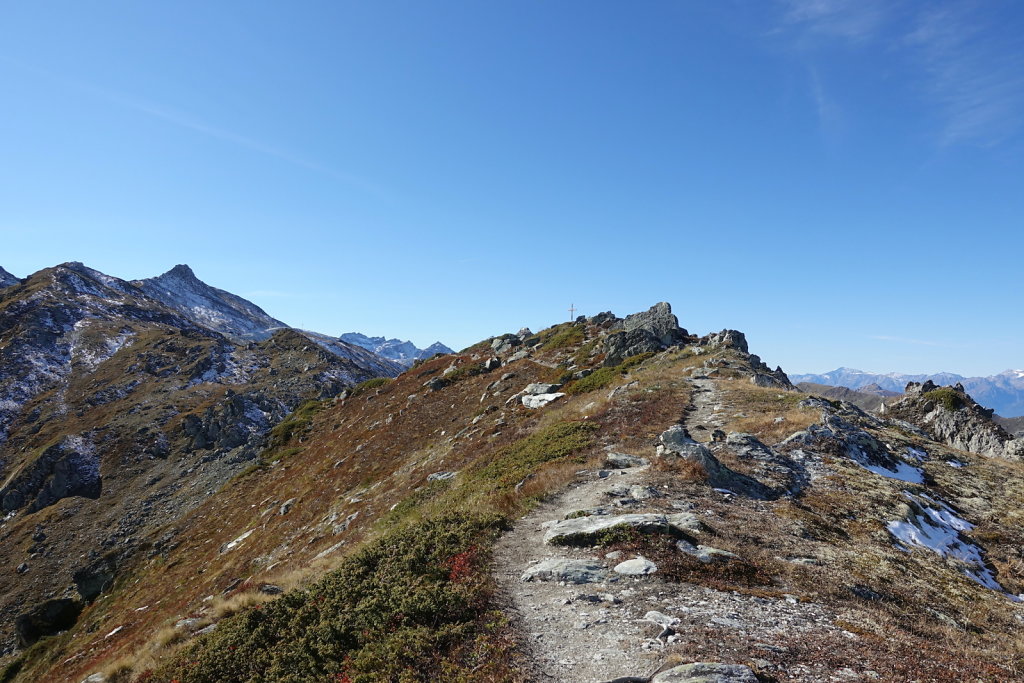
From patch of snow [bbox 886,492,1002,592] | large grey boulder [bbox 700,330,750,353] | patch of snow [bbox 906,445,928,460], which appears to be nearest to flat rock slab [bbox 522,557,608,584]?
patch of snow [bbox 886,492,1002,592]

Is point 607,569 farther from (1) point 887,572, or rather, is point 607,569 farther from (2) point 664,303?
(2) point 664,303

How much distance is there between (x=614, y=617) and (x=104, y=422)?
10467 centimetres

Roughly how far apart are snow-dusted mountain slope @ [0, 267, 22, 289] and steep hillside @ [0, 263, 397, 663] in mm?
26164

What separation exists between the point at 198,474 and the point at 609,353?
56.2 m

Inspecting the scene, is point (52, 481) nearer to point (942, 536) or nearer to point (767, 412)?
point (767, 412)

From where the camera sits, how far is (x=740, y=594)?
1023cm

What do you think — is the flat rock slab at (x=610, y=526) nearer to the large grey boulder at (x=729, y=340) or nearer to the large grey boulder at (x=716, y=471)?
the large grey boulder at (x=716, y=471)

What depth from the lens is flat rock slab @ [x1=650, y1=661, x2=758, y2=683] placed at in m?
6.89

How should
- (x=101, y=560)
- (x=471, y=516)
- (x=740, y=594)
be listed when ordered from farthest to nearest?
(x=101, y=560), (x=471, y=516), (x=740, y=594)

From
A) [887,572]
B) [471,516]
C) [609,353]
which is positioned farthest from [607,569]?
[609,353]

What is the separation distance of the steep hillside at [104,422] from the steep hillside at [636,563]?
53.9 feet

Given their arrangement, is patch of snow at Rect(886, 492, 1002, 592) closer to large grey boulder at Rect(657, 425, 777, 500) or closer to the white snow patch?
large grey boulder at Rect(657, 425, 777, 500)

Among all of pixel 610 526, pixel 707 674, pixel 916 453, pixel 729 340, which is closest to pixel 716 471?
pixel 610 526

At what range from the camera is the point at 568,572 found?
37.1ft
